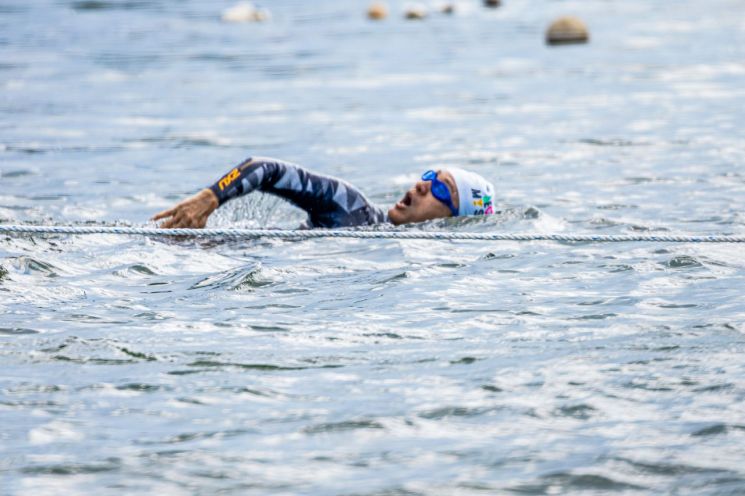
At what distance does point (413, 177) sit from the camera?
37.6ft

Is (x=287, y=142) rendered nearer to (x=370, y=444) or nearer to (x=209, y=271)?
(x=209, y=271)

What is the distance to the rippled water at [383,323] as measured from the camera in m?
4.45

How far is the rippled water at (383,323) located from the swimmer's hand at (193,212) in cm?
17

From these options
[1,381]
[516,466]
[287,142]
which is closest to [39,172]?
[287,142]

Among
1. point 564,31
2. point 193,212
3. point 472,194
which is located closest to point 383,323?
point 193,212

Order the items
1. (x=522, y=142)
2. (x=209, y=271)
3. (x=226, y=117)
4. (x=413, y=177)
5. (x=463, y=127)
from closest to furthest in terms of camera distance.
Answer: (x=209, y=271) < (x=413, y=177) < (x=522, y=142) < (x=463, y=127) < (x=226, y=117)

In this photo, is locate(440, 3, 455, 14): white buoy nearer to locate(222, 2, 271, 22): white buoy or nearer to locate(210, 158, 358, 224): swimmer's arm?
A: locate(222, 2, 271, 22): white buoy

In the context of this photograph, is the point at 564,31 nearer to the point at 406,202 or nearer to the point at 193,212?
the point at 406,202

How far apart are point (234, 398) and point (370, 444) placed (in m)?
0.71

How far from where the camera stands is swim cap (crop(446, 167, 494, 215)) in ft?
28.6

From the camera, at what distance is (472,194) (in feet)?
28.7

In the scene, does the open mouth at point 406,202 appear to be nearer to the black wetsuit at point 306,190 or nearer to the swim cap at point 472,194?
the black wetsuit at point 306,190

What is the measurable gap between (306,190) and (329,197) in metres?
0.20

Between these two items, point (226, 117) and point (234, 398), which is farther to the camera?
point (226, 117)
